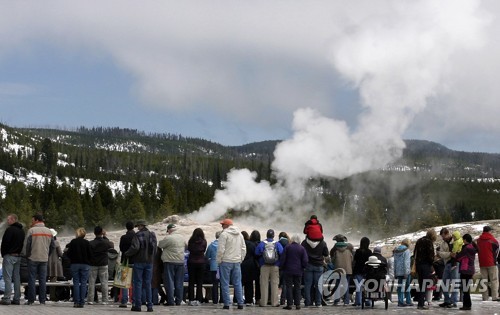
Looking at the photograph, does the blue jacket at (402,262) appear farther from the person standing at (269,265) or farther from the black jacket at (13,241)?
the black jacket at (13,241)

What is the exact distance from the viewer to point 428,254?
17312 mm

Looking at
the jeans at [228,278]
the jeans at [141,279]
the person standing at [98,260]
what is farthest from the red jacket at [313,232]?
the person standing at [98,260]

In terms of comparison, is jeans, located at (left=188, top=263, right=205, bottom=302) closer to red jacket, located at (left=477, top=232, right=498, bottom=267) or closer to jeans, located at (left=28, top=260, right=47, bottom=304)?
jeans, located at (left=28, top=260, right=47, bottom=304)

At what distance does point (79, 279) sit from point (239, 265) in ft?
12.4

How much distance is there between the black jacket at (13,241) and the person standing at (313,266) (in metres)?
6.65

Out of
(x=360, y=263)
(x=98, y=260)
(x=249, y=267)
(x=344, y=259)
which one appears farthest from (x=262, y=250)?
(x=98, y=260)

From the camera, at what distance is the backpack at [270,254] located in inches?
702

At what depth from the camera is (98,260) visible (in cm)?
1792

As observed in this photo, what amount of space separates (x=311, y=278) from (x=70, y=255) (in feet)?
18.9

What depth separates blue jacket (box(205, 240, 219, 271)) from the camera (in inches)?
749

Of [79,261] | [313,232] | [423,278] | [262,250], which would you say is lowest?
[423,278]

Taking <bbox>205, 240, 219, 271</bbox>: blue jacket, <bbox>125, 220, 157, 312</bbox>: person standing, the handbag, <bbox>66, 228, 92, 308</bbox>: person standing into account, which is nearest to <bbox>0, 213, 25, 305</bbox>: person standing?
<bbox>66, 228, 92, 308</bbox>: person standing

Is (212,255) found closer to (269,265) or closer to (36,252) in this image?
(269,265)

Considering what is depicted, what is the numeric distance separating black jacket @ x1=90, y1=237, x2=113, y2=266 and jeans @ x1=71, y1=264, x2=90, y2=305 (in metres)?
0.34
